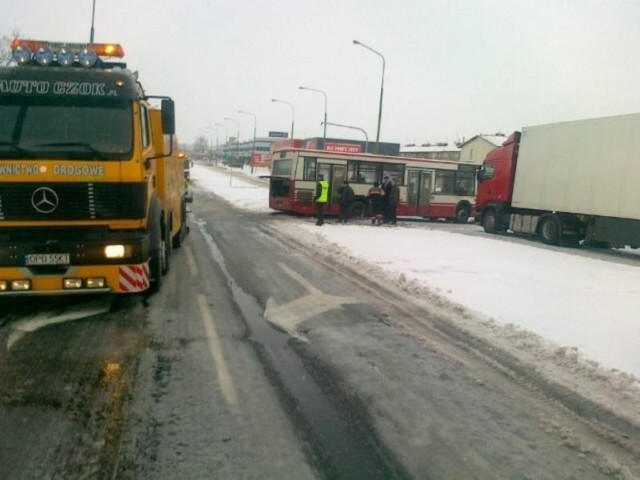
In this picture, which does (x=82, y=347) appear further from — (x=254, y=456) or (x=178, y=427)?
(x=254, y=456)

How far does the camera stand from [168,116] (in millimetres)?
7500

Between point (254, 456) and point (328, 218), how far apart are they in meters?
20.9

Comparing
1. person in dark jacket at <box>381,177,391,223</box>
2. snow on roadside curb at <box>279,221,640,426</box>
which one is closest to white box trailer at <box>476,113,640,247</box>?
person in dark jacket at <box>381,177,391,223</box>

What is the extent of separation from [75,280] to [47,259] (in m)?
0.39

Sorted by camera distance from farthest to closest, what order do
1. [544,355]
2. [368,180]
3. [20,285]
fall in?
[368,180], [20,285], [544,355]

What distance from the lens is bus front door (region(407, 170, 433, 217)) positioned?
2541 cm

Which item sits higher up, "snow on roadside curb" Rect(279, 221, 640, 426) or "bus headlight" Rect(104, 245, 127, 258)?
"bus headlight" Rect(104, 245, 127, 258)

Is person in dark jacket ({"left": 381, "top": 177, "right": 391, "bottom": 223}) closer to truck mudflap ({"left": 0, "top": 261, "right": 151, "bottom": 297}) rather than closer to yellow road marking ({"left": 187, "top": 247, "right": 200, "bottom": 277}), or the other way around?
yellow road marking ({"left": 187, "top": 247, "right": 200, "bottom": 277})

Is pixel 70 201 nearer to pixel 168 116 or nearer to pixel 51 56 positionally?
pixel 168 116

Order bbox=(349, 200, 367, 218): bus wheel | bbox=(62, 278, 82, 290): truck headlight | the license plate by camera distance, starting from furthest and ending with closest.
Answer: bbox=(349, 200, 367, 218): bus wheel
bbox=(62, 278, 82, 290): truck headlight
the license plate

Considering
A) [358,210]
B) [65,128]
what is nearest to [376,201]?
[358,210]

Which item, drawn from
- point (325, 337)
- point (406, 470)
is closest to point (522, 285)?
point (325, 337)

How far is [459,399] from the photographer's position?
15.3 ft

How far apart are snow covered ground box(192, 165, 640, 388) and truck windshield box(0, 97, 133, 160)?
536 cm
